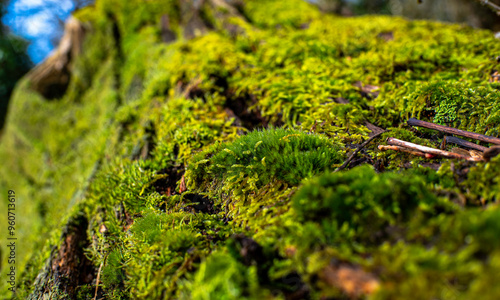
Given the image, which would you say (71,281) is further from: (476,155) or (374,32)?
(374,32)

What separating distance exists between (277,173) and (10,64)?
1346cm

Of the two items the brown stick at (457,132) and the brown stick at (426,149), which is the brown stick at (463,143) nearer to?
the brown stick at (457,132)

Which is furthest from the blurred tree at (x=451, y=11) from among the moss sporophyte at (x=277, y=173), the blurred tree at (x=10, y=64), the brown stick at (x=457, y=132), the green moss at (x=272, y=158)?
the blurred tree at (x=10, y=64)

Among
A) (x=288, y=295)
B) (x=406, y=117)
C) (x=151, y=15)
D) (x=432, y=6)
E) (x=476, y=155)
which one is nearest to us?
(x=288, y=295)

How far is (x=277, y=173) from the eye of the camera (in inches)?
78.6

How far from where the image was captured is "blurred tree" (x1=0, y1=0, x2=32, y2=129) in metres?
10.8

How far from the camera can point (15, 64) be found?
36.5 feet

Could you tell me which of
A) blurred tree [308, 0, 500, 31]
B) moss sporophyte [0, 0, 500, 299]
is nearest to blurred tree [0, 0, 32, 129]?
moss sporophyte [0, 0, 500, 299]

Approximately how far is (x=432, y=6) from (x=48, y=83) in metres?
12.5

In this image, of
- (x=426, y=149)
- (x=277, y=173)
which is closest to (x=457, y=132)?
(x=426, y=149)

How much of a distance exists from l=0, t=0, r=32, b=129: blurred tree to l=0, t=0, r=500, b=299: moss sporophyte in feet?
24.4

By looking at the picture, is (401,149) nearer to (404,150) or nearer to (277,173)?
(404,150)

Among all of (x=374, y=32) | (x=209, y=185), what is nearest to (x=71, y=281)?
(x=209, y=185)

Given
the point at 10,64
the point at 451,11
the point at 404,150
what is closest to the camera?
the point at 404,150
